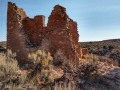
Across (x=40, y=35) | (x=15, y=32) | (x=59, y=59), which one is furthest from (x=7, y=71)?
(x=40, y=35)

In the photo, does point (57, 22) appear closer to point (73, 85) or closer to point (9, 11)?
point (9, 11)

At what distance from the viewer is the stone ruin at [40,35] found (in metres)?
21.5

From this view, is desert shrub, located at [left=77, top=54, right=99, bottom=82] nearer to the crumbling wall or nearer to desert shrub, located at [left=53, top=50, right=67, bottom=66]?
desert shrub, located at [left=53, top=50, right=67, bottom=66]

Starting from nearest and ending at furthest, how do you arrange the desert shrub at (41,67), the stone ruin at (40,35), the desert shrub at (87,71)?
the desert shrub at (41,67) < the desert shrub at (87,71) < the stone ruin at (40,35)

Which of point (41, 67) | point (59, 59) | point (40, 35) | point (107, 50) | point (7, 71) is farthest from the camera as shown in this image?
point (107, 50)

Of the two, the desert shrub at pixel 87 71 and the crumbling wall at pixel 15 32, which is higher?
the crumbling wall at pixel 15 32

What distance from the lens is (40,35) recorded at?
2316 centimetres

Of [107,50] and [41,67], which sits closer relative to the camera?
[41,67]

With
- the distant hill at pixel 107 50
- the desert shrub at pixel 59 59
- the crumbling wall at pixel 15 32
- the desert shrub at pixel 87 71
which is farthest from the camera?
the distant hill at pixel 107 50

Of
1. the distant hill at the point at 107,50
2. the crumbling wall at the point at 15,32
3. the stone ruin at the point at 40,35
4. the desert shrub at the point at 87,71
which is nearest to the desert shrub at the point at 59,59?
the stone ruin at the point at 40,35

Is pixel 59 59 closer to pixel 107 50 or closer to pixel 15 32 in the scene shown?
pixel 15 32

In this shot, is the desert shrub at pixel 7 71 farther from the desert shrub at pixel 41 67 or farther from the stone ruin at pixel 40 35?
the stone ruin at pixel 40 35

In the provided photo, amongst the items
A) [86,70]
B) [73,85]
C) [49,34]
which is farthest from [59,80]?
[49,34]

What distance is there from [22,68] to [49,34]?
3319mm
